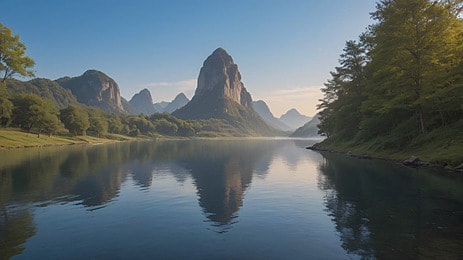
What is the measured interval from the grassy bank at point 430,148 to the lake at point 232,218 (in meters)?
8.08

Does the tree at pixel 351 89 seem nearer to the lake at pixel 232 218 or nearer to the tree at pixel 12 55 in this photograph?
the lake at pixel 232 218

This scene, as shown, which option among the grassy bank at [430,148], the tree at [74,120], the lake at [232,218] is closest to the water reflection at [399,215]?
the lake at [232,218]

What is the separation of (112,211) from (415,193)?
26.1 meters

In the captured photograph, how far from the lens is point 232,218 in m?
19.0

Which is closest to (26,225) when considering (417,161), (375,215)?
(375,215)

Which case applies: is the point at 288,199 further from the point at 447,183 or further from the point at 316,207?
the point at 447,183

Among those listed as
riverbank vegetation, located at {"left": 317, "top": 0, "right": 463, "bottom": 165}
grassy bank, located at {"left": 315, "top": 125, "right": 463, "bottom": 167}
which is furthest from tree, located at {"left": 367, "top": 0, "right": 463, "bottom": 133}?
grassy bank, located at {"left": 315, "top": 125, "right": 463, "bottom": 167}

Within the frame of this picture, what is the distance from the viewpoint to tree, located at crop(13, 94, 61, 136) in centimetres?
11338

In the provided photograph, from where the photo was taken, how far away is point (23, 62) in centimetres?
8062

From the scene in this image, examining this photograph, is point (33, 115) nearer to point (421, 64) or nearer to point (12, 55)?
point (12, 55)

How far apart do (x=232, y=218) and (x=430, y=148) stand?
4109cm

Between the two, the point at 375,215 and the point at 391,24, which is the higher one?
the point at 391,24

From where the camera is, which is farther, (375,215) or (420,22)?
(420,22)

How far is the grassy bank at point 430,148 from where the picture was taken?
38.5 metres
